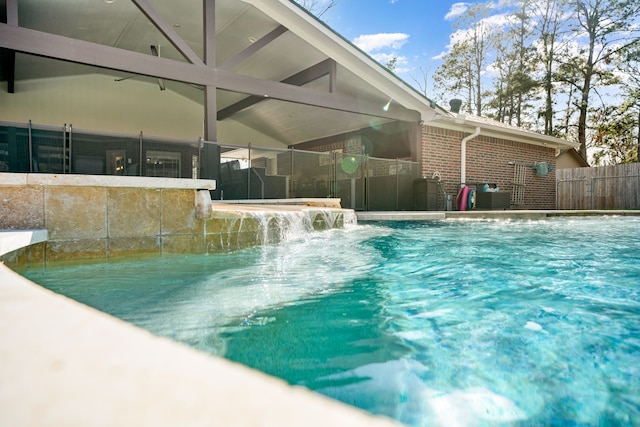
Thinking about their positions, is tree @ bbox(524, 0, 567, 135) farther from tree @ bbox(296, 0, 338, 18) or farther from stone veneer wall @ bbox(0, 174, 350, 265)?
stone veneer wall @ bbox(0, 174, 350, 265)

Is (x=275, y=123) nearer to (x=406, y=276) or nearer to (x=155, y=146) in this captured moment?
(x=155, y=146)

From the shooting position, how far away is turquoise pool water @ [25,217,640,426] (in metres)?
1.10

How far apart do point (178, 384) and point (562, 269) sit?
3.05m

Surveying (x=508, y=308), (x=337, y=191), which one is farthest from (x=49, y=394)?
(x=337, y=191)

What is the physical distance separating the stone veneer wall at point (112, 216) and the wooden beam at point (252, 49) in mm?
3715

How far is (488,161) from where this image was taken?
10742mm

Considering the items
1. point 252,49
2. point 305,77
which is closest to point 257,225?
point 252,49

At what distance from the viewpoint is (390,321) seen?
1.68 meters

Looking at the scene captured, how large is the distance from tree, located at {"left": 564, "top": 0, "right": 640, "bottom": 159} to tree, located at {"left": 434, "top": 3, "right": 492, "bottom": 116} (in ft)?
13.2

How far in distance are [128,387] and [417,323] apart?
4.56ft

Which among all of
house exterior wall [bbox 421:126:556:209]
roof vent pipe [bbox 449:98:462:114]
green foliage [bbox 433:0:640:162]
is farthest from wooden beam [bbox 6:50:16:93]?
green foliage [bbox 433:0:640:162]

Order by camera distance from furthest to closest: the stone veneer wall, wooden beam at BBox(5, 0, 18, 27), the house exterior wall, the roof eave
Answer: the house exterior wall
the roof eave
wooden beam at BBox(5, 0, 18, 27)
the stone veneer wall

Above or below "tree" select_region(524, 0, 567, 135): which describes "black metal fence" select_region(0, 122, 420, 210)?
below

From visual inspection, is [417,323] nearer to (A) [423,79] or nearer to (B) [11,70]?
(B) [11,70]
